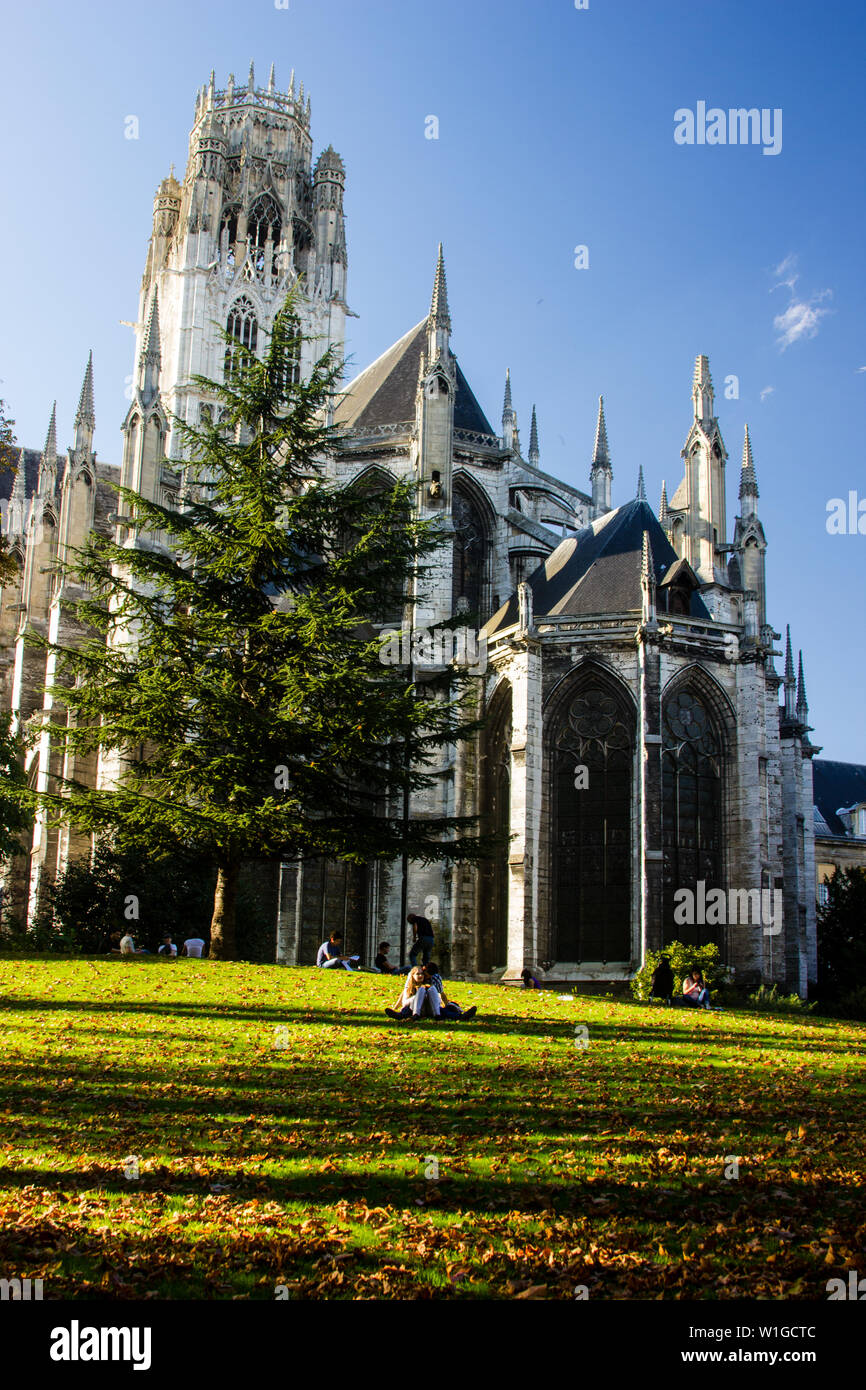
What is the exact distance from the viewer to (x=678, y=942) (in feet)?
91.7

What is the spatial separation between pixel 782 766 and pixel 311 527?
2113 cm

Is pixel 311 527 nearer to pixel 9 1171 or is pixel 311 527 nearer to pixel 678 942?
pixel 678 942

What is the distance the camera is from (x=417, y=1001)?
1527 centimetres

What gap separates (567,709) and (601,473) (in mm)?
15399

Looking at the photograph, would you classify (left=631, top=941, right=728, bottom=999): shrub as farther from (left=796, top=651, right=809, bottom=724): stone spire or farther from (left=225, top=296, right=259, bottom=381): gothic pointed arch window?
(left=225, top=296, right=259, bottom=381): gothic pointed arch window

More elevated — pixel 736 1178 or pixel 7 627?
pixel 7 627

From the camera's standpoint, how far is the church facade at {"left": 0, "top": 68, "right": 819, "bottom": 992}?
29.8m

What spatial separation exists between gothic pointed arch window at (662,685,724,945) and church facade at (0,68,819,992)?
2.2 inches

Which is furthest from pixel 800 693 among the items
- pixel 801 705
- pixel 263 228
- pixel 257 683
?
pixel 263 228

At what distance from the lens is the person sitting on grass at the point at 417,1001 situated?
15.2 metres

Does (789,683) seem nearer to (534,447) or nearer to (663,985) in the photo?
(534,447)

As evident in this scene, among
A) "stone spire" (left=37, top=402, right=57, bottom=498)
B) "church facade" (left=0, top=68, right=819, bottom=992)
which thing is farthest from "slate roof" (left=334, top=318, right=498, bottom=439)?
"stone spire" (left=37, top=402, right=57, bottom=498)
